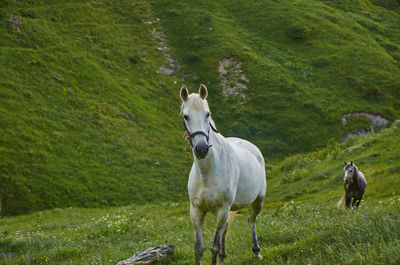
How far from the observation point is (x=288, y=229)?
10.2m

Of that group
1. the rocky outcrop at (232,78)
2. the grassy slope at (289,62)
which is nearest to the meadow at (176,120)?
the grassy slope at (289,62)

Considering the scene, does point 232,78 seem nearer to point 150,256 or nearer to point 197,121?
point 150,256

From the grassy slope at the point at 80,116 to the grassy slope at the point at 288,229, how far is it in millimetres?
4635

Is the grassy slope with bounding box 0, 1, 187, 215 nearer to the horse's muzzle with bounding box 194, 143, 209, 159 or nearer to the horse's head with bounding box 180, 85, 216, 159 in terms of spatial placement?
the horse's head with bounding box 180, 85, 216, 159

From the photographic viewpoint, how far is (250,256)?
29.5 feet

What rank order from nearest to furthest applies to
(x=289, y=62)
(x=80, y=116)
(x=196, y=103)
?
1. (x=196, y=103)
2. (x=80, y=116)
3. (x=289, y=62)

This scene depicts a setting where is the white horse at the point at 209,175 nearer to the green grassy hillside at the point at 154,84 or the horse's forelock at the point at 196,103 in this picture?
the horse's forelock at the point at 196,103

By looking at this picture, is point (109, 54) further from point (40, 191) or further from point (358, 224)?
point (358, 224)

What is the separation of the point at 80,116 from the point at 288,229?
1436 inches

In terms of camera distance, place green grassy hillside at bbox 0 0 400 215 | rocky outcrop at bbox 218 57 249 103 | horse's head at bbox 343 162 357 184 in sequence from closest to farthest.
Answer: horse's head at bbox 343 162 357 184
green grassy hillside at bbox 0 0 400 215
rocky outcrop at bbox 218 57 249 103

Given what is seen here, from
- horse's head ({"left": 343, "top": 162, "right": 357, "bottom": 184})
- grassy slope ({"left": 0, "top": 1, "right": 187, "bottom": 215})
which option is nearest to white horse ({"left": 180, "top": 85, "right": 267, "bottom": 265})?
horse's head ({"left": 343, "top": 162, "right": 357, "bottom": 184})

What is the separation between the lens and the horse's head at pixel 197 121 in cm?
700

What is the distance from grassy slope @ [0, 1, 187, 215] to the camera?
3459cm

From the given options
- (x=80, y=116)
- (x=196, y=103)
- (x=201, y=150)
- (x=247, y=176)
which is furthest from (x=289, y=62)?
(x=201, y=150)
